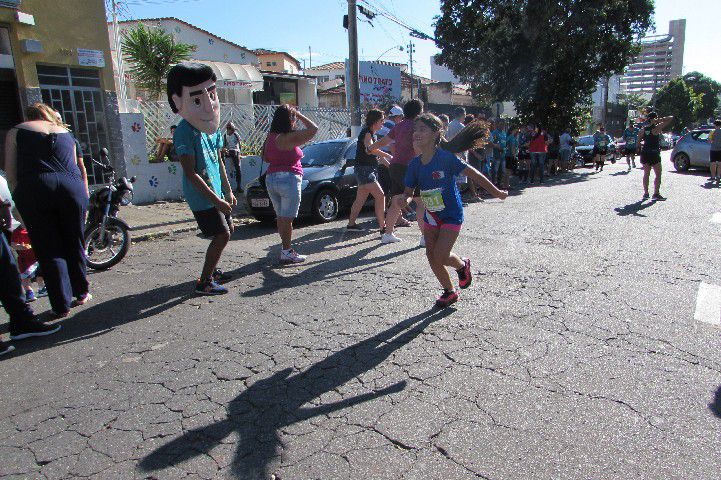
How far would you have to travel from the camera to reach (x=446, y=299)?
14.6ft

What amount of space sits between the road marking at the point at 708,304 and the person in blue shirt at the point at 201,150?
14.1 feet

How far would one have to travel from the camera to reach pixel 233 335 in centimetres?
398

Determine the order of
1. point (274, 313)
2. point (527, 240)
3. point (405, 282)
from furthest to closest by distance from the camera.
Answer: point (527, 240) < point (405, 282) < point (274, 313)

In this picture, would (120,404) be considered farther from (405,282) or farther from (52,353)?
(405,282)

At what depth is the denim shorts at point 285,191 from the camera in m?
5.88

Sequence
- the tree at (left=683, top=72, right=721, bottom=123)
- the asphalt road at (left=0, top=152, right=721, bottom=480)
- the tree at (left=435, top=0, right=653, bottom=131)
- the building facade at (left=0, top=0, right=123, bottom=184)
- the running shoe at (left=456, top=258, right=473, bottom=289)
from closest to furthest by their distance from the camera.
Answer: the asphalt road at (left=0, top=152, right=721, bottom=480), the running shoe at (left=456, top=258, right=473, bottom=289), the building facade at (left=0, top=0, right=123, bottom=184), the tree at (left=435, top=0, right=653, bottom=131), the tree at (left=683, top=72, right=721, bottom=123)

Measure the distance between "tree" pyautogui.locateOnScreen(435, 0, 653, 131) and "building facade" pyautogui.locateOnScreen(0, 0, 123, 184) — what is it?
14.1 metres

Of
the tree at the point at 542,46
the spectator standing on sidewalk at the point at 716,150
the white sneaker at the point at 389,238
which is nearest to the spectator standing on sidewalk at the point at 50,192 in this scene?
the white sneaker at the point at 389,238

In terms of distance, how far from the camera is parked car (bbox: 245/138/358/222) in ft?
28.2

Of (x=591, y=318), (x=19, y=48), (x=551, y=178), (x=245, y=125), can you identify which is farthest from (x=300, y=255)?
(x=551, y=178)

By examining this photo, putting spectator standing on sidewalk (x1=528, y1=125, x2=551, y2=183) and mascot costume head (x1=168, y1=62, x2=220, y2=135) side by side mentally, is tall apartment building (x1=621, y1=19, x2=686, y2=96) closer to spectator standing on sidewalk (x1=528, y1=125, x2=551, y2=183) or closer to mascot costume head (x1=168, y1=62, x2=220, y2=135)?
spectator standing on sidewalk (x1=528, y1=125, x2=551, y2=183)

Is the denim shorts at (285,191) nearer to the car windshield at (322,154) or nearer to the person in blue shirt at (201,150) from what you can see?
the person in blue shirt at (201,150)

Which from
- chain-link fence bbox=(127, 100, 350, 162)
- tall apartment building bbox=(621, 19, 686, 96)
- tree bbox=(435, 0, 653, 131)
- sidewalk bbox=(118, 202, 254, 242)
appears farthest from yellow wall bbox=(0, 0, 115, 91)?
tall apartment building bbox=(621, 19, 686, 96)

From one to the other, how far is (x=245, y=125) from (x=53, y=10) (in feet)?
16.9
